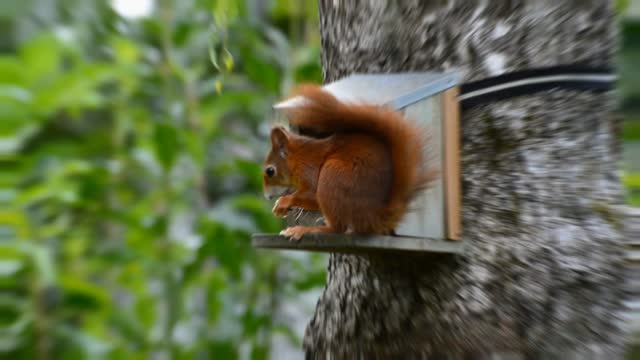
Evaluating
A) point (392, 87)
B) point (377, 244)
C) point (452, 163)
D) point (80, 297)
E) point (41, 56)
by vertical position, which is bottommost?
point (80, 297)

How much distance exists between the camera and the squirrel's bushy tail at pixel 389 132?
4.93 ft

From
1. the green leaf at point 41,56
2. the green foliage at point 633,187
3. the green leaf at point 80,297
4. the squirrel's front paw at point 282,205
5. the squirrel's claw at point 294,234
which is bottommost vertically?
the green leaf at point 80,297

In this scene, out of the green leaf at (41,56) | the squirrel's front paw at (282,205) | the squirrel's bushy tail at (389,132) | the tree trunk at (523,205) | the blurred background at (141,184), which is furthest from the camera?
the green leaf at (41,56)

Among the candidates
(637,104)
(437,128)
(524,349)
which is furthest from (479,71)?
(637,104)

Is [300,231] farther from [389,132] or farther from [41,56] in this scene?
[41,56]

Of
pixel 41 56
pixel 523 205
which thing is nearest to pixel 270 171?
pixel 523 205

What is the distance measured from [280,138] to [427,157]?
26 centimetres

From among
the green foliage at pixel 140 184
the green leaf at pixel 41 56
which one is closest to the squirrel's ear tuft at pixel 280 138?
the green foliage at pixel 140 184

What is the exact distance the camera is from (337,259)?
5.52 ft

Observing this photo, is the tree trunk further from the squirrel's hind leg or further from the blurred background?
the blurred background

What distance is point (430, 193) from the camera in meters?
1.55

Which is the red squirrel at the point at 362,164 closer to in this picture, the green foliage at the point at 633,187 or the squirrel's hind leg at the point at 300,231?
the squirrel's hind leg at the point at 300,231

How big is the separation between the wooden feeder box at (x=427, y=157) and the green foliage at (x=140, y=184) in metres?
1.05

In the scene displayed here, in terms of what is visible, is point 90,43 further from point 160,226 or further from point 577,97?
point 577,97
